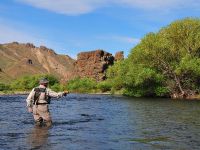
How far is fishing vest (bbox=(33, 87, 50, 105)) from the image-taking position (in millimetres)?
21219

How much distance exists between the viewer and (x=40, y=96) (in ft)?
69.8

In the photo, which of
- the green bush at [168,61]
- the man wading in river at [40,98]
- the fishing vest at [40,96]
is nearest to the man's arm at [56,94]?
the man wading in river at [40,98]

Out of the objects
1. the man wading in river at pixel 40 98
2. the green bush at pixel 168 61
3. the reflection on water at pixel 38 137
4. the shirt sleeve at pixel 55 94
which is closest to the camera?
the reflection on water at pixel 38 137

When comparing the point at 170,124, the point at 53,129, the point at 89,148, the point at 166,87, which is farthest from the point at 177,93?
the point at 89,148

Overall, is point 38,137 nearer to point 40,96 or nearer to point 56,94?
point 56,94

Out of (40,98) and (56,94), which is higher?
(56,94)

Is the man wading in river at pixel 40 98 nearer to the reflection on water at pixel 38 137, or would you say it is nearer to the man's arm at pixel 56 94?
the man's arm at pixel 56 94

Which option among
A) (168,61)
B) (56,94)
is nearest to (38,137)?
(56,94)

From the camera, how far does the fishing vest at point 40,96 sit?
69.6 ft

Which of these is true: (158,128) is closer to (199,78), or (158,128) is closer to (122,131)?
(122,131)

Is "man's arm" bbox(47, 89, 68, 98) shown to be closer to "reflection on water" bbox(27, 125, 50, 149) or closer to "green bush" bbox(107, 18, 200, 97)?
"reflection on water" bbox(27, 125, 50, 149)

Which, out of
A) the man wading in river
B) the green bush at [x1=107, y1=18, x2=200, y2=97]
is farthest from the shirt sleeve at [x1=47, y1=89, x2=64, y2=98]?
the green bush at [x1=107, y1=18, x2=200, y2=97]

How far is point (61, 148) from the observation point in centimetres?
1512

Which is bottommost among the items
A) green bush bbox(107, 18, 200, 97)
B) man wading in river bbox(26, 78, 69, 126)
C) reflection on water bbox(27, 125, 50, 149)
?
reflection on water bbox(27, 125, 50, 149)
